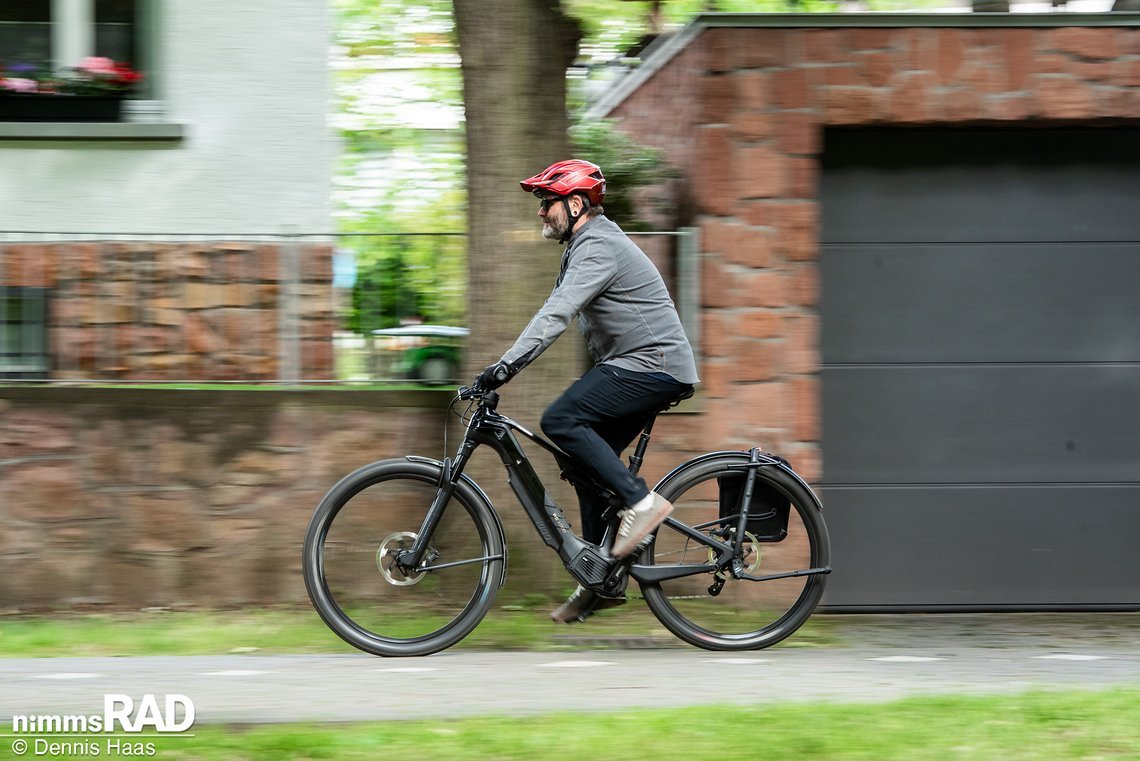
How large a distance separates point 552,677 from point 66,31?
5.96 m

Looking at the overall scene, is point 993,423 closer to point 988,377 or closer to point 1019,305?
point 988,377

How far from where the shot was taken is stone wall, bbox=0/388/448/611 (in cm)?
688

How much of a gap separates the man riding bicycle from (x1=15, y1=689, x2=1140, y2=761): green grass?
1284 mm

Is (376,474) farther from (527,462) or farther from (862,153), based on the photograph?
(862,153)

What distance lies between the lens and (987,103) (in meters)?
6.82

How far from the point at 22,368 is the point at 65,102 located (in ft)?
7.03

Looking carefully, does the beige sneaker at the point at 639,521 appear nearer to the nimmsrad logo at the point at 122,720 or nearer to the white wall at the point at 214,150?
the nimmsrad logo at the point at 122,720

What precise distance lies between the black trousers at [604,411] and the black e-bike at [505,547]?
14 cm

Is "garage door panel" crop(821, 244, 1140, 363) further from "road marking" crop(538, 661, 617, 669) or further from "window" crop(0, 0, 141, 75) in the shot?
"window" crop(0, 0, 141, 75)

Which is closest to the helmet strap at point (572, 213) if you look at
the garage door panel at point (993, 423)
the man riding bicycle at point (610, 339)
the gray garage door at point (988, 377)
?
the man riding bicycle at point (610, 339)

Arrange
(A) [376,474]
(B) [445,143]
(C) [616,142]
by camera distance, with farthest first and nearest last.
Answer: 1. (B) [445,143]
2. (C) [616,142]
3. (A) [376,474]

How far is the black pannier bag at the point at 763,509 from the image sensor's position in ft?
19.0

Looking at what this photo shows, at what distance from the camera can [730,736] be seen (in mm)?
4090

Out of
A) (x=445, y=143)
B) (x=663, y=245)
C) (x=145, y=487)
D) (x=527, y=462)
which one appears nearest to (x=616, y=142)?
(x=663, y=245)
